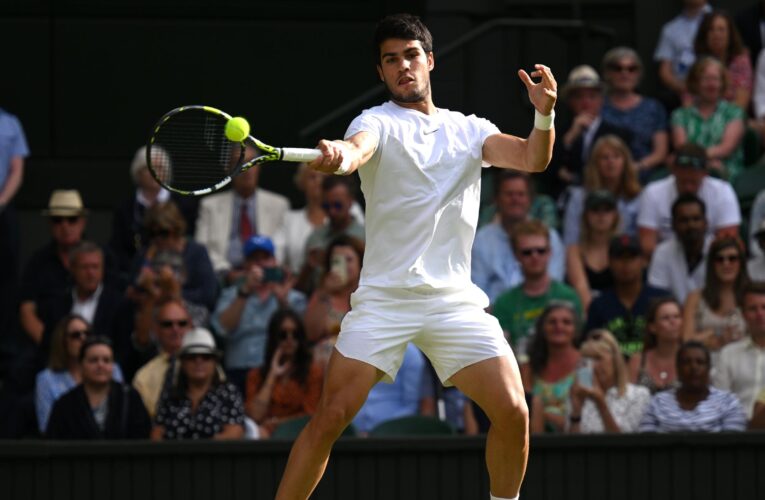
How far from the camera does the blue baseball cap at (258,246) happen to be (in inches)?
428

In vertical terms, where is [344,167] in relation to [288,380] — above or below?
above

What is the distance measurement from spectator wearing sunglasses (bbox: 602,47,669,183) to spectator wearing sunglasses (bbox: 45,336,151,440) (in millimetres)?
4207

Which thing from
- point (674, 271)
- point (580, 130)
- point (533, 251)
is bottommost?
point (674, 271)

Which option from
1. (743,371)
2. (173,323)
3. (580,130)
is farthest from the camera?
(580,130)

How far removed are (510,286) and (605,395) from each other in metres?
1.48

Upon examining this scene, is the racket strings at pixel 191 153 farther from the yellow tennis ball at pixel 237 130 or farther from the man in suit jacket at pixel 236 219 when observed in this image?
the man in suit jacket at pixel 236 219

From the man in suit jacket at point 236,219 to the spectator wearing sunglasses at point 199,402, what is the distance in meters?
1.90

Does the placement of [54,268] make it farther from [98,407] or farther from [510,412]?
[510,412]

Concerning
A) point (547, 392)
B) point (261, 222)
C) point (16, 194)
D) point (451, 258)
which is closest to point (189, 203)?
point (261, 222)

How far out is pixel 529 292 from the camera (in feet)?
34.1

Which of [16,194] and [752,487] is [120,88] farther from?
[752,487]

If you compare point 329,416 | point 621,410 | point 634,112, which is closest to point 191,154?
point 329,416

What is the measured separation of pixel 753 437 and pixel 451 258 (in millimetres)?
2823

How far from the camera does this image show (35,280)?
11242 mm
